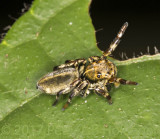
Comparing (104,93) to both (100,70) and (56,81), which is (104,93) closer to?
(100,70)

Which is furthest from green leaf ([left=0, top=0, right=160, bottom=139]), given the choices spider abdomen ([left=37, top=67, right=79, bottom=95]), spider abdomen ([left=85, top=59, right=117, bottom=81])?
spider abdomen ([left=85, top=59, right=117, bottom=81])

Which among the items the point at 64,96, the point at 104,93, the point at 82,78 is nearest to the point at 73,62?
the point at 82,78

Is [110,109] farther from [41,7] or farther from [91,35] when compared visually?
[41,7]

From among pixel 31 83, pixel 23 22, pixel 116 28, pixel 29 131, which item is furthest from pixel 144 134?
pixel 116 28

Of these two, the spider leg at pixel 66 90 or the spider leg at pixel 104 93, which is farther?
the spider leg at pixel 66 90

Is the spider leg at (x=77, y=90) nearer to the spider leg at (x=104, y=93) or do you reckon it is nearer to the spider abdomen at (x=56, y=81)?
the spider abdomen at (x=56, y=81)

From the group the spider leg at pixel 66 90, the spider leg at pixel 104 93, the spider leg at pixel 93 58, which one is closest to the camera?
the spider leg at pixel 104 93

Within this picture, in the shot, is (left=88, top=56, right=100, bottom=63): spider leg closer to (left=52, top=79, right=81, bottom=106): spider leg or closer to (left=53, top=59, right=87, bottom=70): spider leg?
(left=53, top=59, right=87, bottom=70): spider leg

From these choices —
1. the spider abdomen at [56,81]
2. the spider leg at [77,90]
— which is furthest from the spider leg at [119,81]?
the spider abdomen at [56,81]
